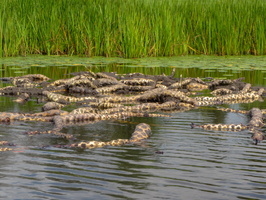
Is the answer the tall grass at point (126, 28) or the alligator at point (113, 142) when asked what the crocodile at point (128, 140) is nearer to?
the alligator at point (113, 142)

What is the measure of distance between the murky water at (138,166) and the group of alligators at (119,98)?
0.29 meters

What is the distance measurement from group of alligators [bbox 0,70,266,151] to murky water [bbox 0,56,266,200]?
0.29 meters

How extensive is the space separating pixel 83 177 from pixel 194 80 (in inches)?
368

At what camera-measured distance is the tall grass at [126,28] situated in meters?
21.0

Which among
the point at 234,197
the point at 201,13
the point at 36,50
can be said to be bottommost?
the point at 234,197

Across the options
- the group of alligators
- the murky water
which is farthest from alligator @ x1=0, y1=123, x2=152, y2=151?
the murky water

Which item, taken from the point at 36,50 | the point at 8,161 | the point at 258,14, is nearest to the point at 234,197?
the point at 8,161

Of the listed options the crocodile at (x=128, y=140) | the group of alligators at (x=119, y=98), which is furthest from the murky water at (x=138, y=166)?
the group of alligators at (x=119, y=98)

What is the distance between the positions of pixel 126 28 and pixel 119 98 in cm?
896

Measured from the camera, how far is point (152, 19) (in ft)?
68.9

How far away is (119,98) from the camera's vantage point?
12086 mm

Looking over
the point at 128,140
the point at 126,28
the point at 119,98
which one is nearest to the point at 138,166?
the point at 128,140

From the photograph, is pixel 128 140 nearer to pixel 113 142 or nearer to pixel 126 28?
pixel 113 142

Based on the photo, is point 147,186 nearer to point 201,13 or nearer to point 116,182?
point 116,182
